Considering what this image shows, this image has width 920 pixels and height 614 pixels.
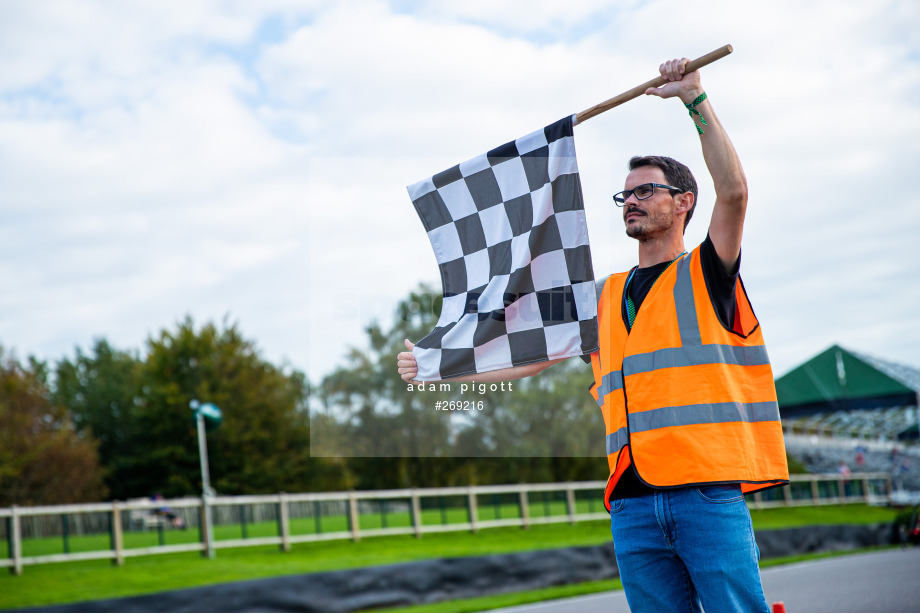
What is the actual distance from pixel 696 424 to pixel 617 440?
26 centimetres

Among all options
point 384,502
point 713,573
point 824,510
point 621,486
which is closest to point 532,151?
point 621,486

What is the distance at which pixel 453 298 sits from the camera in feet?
10.4

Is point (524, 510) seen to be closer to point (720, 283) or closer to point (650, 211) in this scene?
point (650, 211)

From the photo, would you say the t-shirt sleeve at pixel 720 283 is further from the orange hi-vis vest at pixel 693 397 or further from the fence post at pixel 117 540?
the fence post at pixel 117 540

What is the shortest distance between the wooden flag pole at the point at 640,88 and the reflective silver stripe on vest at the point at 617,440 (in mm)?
1045

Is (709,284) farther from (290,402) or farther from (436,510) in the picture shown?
(290,402)

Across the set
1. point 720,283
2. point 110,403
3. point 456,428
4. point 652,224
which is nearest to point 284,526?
point 652,224

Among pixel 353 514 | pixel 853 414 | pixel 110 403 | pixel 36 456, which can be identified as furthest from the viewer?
pixel 110 403

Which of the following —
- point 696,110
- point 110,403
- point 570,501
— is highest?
point 110,403

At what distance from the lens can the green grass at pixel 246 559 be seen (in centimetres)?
1025

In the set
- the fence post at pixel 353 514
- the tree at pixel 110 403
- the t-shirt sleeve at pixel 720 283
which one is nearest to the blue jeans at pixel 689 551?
the t-shirt sleeve at pixel 720 283

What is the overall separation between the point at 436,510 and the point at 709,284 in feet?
56.7

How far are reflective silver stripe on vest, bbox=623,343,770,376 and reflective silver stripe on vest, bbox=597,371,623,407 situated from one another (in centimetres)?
10

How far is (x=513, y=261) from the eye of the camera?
10.0ft
